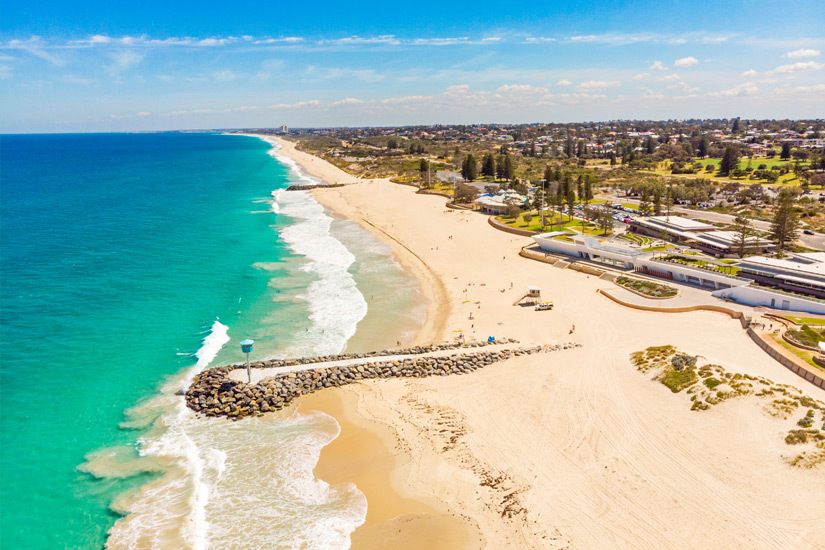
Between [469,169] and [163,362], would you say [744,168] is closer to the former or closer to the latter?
[469,169]

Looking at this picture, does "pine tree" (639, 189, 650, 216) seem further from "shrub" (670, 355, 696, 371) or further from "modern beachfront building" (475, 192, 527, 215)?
"shrub" (670, 355, 696, 371)

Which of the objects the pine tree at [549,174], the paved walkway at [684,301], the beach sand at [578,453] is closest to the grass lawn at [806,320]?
the paved walkway at [684,301]

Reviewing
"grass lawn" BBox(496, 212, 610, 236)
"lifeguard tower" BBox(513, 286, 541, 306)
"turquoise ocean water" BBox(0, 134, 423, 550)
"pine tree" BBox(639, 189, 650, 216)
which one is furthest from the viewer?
"pine tree" BBox(639, 189, 650, 216)

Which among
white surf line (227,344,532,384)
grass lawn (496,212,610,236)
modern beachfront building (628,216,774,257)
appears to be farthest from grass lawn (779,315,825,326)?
grass lawn (496,212,610,236)

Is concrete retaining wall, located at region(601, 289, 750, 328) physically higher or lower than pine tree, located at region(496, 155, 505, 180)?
lower

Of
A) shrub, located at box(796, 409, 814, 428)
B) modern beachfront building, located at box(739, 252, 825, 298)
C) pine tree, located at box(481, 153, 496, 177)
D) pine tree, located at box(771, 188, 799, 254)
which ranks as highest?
pine tree, located at box(481, 153, 496, 177)

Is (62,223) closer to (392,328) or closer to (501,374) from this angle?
(392,328)

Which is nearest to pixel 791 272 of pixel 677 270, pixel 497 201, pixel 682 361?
pixel 677 270
